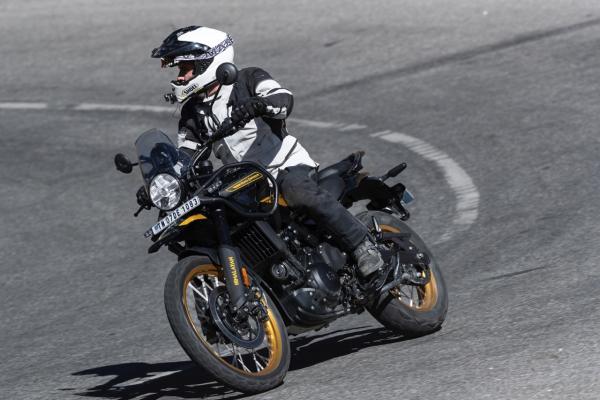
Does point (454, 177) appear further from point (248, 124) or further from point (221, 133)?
point (221, 133)

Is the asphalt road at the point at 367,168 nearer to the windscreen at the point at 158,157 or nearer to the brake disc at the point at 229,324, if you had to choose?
Result: the brake disc at the point at 229,324

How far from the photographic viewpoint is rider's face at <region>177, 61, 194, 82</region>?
22.3 feet

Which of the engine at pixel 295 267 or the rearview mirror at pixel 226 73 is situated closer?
the rearview mirror at pixel 226 73

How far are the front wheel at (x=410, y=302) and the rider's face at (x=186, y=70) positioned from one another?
1.39 m

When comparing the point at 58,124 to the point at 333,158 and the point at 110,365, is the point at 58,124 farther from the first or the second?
the point at 110,365

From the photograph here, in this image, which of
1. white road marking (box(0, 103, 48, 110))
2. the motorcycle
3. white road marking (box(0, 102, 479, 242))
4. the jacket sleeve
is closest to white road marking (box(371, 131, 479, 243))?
white road marking (box(0, 102, 479, 242))

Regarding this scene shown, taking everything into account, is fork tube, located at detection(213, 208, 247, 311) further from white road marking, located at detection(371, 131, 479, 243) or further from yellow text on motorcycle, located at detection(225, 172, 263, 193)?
white road marking, located at detection(371, 131, 479, 243)

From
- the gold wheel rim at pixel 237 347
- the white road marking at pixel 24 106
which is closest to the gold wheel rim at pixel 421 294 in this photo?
the gold wheel rim at pixel 237 347

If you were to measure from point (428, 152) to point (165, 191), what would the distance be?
608 cm

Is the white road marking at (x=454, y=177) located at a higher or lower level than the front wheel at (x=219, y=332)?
lower

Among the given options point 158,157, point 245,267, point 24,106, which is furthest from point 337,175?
point 24,106

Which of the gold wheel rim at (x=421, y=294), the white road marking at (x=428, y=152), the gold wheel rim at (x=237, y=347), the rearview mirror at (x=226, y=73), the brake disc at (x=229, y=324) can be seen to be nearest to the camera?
the rearview mirror at (x=226, y=73)

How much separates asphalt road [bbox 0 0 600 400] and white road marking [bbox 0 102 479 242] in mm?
70

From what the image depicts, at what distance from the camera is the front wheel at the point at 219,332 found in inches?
240
